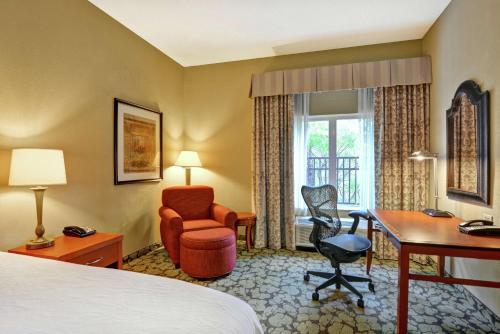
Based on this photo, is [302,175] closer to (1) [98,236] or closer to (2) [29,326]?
(1) [98,236]

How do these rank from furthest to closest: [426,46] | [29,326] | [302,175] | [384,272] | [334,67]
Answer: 1. [302,175]
2. [334,67]
3. [426,46]
4. [384,272]
5. [29,326]

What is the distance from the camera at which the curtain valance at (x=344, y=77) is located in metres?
3.22

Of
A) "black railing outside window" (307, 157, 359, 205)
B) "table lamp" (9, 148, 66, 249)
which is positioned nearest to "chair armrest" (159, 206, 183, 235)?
"table lamp" (9, 148, 66, 249)

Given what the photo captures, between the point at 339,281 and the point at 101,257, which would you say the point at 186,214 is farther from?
the point at 339,281

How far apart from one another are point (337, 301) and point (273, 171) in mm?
1884

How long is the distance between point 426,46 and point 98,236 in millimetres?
4217

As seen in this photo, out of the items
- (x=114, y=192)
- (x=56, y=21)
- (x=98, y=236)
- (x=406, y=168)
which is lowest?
(x=98, y=236)

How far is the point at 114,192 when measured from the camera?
3.01m

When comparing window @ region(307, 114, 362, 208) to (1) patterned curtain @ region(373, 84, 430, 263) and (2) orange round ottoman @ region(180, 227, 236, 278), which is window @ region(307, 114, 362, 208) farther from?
(2) orange round ottoman @ region(180, 227, 236, 278)

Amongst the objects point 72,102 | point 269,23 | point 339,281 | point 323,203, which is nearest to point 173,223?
point 72,102

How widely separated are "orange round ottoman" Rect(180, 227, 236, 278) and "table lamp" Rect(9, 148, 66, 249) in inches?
47.2

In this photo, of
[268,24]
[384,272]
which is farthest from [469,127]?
[268,24]

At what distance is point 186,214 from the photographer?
3514 millimetres

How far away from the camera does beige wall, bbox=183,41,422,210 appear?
407 centimetres
